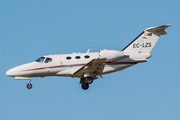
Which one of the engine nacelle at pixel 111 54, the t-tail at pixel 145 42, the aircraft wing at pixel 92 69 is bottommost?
the aircraft wing at pixel 92 69

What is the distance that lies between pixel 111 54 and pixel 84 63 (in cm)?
264

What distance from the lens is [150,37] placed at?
22.7 meters

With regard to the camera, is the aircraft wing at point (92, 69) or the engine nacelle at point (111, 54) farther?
the engine nacelle at point (111, 54)

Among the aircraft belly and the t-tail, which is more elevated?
the t-tail

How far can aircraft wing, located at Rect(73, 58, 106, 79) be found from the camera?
1954cm

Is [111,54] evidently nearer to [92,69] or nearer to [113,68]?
[113,68]

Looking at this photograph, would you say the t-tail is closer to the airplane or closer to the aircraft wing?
the airplane

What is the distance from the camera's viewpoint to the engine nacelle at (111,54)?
799 inches

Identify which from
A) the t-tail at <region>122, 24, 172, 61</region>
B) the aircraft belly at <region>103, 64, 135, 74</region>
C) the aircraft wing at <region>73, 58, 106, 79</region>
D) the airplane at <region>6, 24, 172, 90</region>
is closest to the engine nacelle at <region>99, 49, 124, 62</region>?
the airplane at <region>6, 24, 172, 90</region>

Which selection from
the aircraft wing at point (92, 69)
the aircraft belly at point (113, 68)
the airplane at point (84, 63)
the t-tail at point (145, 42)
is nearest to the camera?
the aircraft wing at point (92, 69)

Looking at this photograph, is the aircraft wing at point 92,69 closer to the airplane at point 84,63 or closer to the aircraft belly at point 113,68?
the airplane at point 84,63

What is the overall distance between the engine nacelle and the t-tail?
1512mm

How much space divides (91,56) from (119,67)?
2700 mm

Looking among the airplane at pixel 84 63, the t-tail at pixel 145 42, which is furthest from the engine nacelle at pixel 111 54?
the t-tail at pixel 145 42
